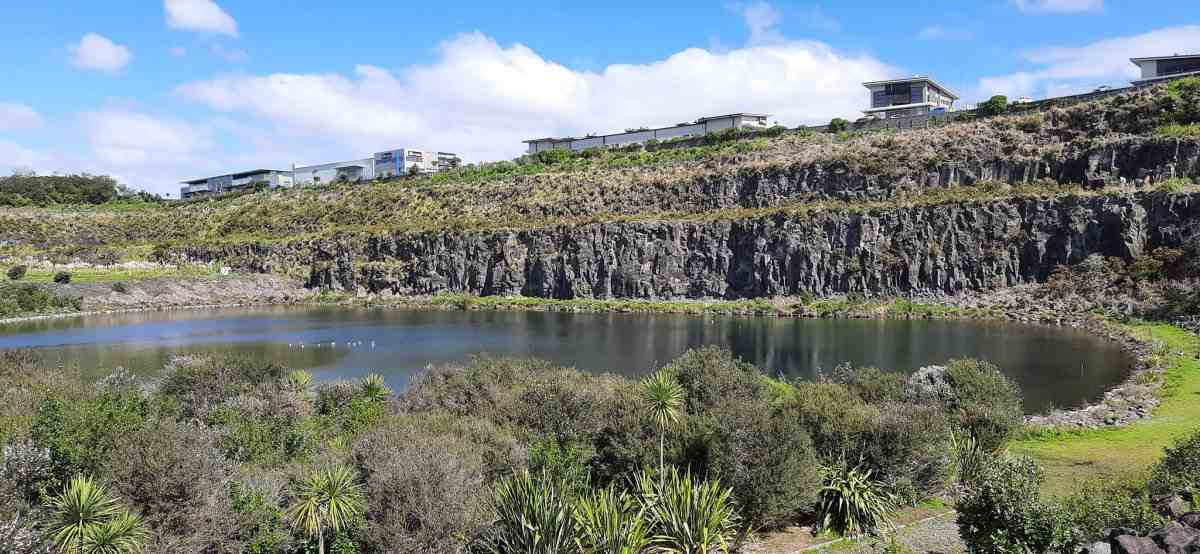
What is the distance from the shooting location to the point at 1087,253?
7469 centimetres

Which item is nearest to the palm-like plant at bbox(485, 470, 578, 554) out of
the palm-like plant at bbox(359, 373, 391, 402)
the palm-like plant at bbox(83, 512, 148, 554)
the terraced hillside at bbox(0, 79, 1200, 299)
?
the palm-like plant at bbox(83, 512, 148, 554)

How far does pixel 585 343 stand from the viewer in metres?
59.1

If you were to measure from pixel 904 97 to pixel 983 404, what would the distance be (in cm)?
10123

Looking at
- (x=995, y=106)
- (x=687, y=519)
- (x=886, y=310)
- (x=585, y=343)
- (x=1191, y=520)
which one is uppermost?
(x=995, y=106)

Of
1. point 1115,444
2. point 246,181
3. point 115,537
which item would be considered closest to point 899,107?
point 1115,444

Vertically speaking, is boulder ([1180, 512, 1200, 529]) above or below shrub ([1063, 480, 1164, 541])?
above

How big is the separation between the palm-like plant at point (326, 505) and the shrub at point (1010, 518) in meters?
12.3

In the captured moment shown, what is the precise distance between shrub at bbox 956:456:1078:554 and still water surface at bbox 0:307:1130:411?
2202 cm

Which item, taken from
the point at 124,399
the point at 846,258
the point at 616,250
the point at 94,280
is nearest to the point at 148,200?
the point at 94,280

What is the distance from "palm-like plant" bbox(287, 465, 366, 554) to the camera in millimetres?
14992

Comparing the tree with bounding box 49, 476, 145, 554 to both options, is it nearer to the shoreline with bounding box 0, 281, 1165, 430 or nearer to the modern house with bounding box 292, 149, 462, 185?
the shoreline with bounding box 0, 281, 1165, 430

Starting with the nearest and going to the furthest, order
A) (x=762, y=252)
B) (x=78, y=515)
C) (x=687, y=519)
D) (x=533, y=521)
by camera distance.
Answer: (x=78, y=515), (x=533, y=521), (x=687, y=519), (x=762, y=252)

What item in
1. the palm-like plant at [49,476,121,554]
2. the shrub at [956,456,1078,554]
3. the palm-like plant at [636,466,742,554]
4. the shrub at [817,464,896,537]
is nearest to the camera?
the palm-like plant at [49,476,121,554]

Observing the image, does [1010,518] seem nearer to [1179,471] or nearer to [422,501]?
[1179,471]
